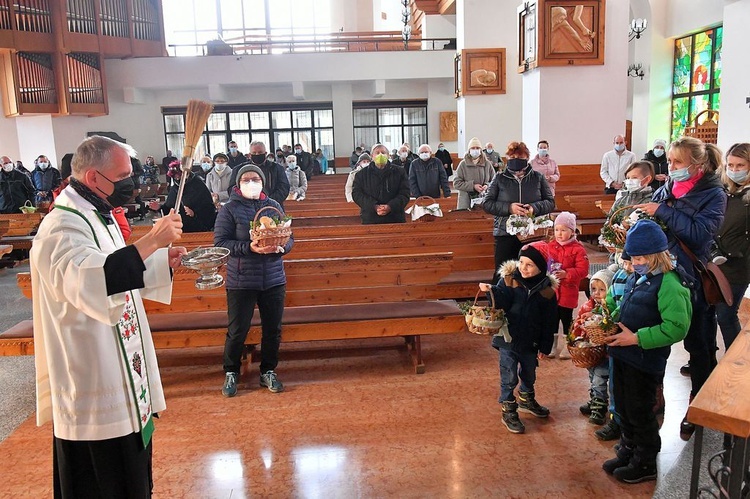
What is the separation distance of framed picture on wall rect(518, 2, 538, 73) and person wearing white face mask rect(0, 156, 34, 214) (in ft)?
28.3

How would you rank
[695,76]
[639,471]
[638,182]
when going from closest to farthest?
[639,471] < [638,182] < [695,76]

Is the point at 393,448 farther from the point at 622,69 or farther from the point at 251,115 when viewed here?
the point at 251,115

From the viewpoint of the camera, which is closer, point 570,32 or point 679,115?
point 570,32

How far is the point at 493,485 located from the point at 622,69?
762 centimetres

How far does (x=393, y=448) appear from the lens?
3.18m

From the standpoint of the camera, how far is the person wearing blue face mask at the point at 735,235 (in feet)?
11.1

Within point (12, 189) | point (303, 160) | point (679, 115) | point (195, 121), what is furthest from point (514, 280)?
point (679, 115)

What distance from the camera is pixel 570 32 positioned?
8.48 meters

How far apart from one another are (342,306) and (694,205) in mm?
2450

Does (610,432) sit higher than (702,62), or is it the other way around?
(702,62)

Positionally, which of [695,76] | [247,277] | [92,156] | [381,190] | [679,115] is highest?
[695,76]

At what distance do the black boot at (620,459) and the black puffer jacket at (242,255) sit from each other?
7.04ft

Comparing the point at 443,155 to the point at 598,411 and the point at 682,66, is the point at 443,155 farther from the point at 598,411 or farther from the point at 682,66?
the point at 598,411

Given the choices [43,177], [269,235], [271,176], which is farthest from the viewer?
[43,177]
